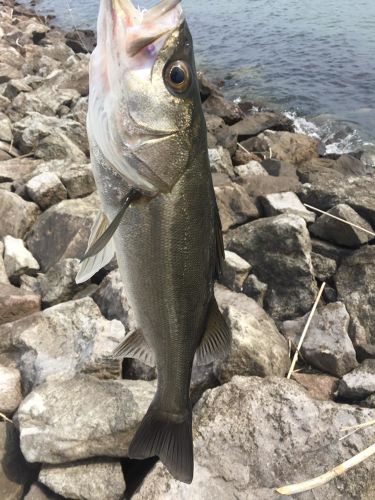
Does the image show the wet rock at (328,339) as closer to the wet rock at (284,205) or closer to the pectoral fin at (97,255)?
the wet rock at (284,205)

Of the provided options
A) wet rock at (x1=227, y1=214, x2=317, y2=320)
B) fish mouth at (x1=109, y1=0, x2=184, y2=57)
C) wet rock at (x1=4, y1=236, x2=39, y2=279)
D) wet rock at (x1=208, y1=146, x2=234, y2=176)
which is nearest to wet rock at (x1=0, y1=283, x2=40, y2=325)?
wet rock at (x1=4, y1=236, x2=39, y2=279)

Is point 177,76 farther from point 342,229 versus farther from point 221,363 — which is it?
point 342,229

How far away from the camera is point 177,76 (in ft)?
6.91

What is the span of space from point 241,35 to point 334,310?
888 inches

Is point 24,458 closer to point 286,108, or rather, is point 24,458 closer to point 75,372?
point 75,372

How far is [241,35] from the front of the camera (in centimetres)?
2417

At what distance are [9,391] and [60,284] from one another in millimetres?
1403

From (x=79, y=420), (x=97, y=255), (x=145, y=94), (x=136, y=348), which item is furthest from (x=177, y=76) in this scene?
(x=79, y=420)

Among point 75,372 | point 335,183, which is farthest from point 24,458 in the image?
point 335,183

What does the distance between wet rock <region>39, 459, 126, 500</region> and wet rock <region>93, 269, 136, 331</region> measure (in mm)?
1216

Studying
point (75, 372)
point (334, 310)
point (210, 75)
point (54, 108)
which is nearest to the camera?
point (75, 372)

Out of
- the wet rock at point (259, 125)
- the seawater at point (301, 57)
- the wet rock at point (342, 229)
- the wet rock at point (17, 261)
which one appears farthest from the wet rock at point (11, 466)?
the seawater at point (301, 57)

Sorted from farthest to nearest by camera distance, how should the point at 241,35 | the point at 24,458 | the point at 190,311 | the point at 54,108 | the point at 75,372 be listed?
the point at 241,35, the point at 54,108, the point at 75,372, the point at 24,458, the point at 190,311

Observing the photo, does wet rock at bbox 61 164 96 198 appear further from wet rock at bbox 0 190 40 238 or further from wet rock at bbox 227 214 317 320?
wet rock at bbox 227 214 317 320
